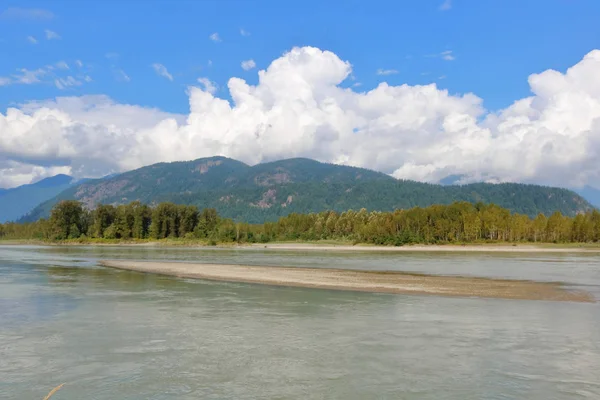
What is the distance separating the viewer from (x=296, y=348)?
21.8 m

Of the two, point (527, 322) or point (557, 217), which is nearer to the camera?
point (527, 322)

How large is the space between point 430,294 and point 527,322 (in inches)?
500

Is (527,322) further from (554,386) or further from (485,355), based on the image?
(554,386)

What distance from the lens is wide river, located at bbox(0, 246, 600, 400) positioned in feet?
54.4

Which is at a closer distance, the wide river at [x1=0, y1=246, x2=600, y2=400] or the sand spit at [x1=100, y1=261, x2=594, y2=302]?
the wide river at [x1=0, y1=246, x2=600, y2=400]

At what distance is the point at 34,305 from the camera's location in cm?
3319

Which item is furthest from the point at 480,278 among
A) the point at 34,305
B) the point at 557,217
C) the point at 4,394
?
the point at 557,217

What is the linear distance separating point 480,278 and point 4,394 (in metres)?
47.8

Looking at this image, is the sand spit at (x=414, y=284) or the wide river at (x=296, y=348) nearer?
the wide river at (x=296, y=348)

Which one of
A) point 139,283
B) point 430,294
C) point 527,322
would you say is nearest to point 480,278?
point 430,294

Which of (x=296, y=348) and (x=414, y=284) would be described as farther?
(x=414, y=284)

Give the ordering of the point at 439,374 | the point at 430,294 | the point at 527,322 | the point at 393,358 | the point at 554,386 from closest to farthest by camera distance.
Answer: the point at 554,386
the point at 439,374
the point at 393,358
the point at 527,322
the point at 430,294

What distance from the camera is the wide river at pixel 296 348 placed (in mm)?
16594

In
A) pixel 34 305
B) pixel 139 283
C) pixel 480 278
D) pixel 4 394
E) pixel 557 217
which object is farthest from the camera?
pixel 557 217
